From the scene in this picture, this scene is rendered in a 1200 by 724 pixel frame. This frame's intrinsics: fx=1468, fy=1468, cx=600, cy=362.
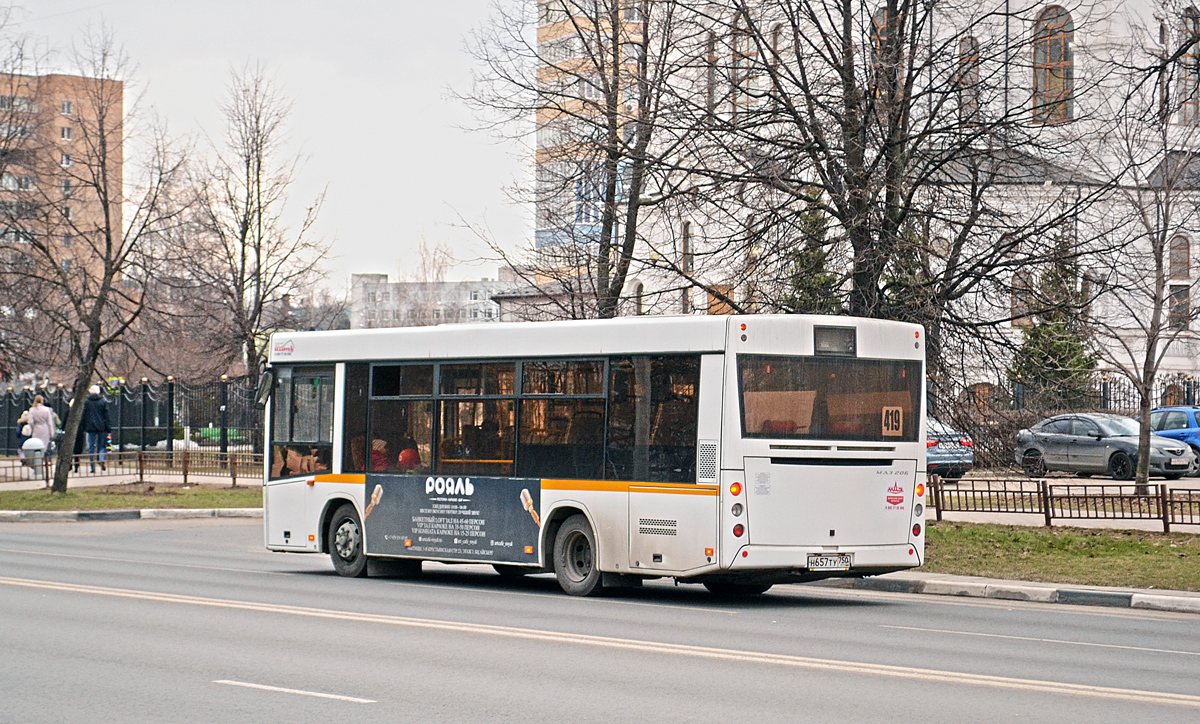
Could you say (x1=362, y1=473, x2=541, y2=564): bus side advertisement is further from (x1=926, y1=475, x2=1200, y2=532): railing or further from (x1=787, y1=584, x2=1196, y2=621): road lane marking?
(x1=926, y1=475, x2=1200, y2=532): railing

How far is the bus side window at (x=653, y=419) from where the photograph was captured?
48.3 feet

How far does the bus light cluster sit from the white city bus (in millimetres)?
13

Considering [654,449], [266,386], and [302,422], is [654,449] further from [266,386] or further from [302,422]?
[266,386]

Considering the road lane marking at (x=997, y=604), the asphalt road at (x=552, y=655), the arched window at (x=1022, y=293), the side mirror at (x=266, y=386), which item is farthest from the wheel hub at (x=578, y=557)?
the arched window at (x=1022, y=293)

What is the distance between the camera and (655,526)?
14.8 meters

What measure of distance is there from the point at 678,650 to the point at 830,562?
4216 millimetres

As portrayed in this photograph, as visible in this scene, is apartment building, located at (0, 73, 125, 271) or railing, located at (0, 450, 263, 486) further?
railing, located at (0, 450, 263, 486)

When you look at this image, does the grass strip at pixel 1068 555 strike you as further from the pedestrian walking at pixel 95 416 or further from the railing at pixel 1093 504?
the pedestrian walking at pixel 95 416

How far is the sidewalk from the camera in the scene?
15211 mm

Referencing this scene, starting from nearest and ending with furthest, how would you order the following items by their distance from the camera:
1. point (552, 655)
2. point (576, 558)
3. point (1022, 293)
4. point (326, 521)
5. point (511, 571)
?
point (552, 655), point (576, 558), point (511, 571), point (326, 521), point (1022, 293)

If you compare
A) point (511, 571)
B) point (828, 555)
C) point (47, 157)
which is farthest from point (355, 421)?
point (47, 157)

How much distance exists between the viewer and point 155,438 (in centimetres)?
4238

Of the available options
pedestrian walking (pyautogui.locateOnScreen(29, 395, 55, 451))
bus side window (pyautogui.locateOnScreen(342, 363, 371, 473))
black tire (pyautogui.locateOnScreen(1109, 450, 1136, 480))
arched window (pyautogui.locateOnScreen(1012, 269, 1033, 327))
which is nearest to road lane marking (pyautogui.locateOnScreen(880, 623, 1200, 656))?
bus side window (pyautogui.locateOnScreen(342, 363, 371, 473))

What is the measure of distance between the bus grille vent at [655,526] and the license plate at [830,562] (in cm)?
141
